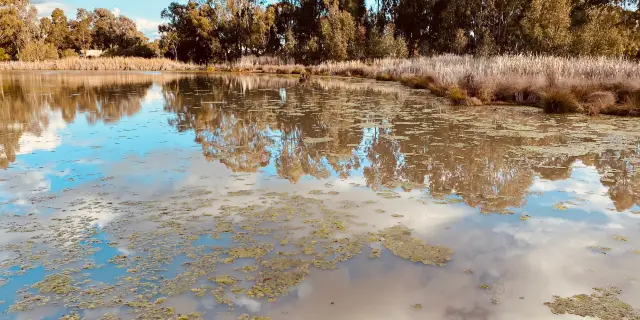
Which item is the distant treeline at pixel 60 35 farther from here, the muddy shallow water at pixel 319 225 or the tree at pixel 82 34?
the muddy shallow water at pixel 319 225

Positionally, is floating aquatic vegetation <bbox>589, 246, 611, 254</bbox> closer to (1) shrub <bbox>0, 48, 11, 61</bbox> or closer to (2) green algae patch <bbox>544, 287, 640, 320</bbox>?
(2) green algae patch <bbox>544, 287, 640, 320</bbox>

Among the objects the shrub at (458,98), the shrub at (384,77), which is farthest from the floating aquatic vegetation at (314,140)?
the shrub at (384,77)

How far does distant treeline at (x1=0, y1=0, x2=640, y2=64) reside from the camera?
24.2 m

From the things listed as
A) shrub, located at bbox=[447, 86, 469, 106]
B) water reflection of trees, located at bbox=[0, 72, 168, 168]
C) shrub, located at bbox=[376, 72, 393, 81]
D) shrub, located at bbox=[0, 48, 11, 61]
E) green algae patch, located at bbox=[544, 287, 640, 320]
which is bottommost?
green algae patch, located at bbox=[544, 287, 640, 320]

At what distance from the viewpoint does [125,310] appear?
2.67 m

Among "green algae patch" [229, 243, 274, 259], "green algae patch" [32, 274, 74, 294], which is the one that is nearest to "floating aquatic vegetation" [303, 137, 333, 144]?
"green algae patch" [229, 243, 274, 259]

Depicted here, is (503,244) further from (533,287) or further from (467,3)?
(467,3)

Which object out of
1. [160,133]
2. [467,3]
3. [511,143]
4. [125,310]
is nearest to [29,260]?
[125,310]

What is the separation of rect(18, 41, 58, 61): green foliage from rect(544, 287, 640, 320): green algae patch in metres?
47.0

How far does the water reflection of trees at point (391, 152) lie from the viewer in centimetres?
534

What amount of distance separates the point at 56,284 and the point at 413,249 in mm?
2627

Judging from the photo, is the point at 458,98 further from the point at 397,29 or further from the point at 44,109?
the point at 397,29

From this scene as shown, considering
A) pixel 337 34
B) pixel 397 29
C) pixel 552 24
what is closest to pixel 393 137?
pixel 552 24

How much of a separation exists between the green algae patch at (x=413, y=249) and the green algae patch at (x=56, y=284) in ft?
7.76
